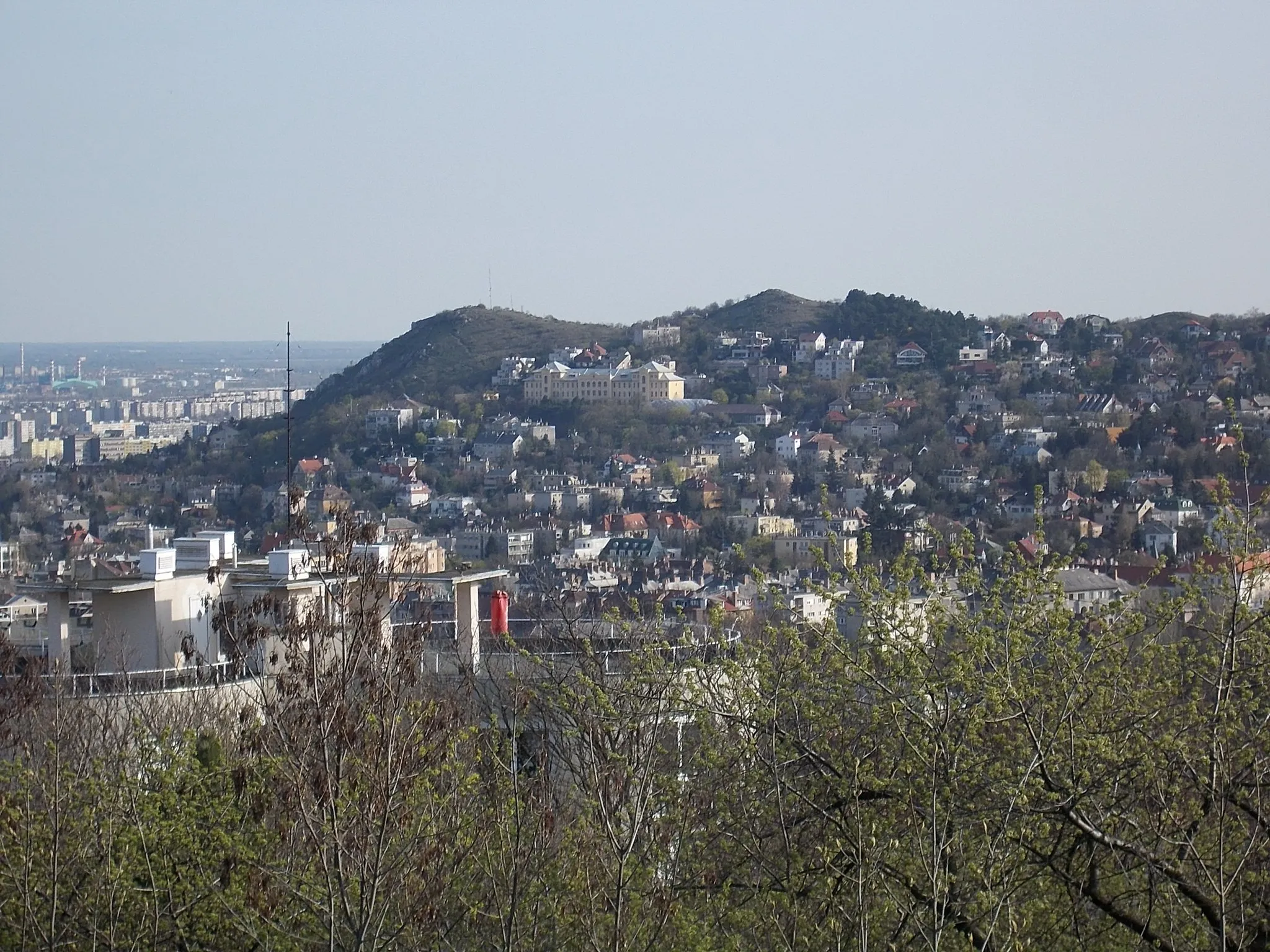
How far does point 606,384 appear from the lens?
79.5 m

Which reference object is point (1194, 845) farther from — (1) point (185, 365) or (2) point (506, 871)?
(1) point (185, 365)

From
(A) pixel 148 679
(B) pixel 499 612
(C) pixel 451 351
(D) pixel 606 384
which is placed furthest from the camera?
(C) pixel 451 351

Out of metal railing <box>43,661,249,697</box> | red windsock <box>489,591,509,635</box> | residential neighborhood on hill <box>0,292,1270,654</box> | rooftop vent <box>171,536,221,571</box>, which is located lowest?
residential neighborhood on hill <box>0,292,1270,654</box>

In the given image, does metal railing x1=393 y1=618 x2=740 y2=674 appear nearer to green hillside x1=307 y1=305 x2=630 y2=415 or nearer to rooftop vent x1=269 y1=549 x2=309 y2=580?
rooftop vent x1=269 y1=549 x2=309 y2=580

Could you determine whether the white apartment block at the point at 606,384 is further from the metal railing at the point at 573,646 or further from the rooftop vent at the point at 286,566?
the rooftop vent at the point at 286,566

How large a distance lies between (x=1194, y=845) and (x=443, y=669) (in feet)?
19.9

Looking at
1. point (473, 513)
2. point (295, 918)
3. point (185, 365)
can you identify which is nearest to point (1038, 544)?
point (295, 918)

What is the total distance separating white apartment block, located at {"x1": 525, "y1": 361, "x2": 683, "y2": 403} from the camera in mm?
78312

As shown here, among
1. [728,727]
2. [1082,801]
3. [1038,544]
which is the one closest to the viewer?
[1082,801]

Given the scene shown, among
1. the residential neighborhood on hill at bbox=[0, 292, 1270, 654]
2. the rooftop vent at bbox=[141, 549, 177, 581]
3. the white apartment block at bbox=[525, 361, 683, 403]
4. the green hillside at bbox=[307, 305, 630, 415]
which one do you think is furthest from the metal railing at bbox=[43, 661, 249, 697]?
the green hillside at bbox=[307, 305, 630, 415]

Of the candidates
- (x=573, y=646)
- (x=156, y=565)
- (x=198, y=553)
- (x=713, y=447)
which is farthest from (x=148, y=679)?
(x=713, y=447)

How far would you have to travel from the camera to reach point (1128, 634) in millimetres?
4957

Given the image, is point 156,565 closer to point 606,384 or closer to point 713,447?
point 713,447

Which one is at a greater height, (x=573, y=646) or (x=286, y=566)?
(x=286, y=566)
